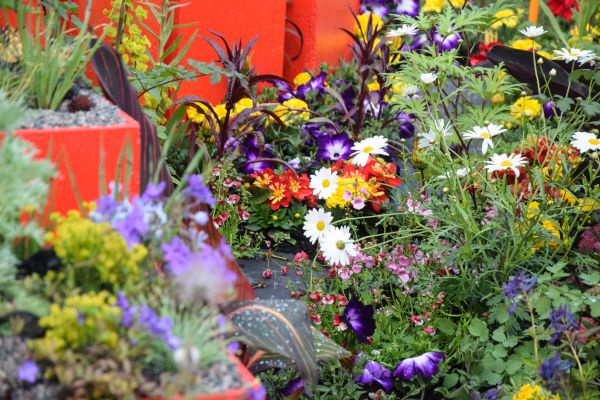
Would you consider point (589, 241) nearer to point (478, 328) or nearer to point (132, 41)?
point (478, 328)

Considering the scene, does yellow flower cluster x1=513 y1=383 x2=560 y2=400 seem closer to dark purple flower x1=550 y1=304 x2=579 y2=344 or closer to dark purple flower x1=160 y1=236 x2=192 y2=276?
dark purple flower x1=550 y1=304 x2=579 y2=344

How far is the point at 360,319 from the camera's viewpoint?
111 inches

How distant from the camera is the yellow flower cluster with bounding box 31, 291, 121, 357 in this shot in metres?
1.68

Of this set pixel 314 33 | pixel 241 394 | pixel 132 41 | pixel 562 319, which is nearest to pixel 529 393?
pixel 562 319

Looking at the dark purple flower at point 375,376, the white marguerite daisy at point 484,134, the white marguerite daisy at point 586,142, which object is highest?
the white marguerite daisy at point 586,142

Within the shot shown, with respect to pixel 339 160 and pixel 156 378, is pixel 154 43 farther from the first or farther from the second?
pixel 156 378

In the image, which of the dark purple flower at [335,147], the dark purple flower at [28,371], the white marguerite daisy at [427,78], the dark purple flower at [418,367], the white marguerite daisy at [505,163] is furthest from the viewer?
the dark purple flower at [335,147]

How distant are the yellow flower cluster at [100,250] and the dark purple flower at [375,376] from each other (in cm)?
110

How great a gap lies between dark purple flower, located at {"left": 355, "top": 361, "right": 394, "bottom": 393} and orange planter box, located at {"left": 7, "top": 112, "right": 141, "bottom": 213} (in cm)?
96

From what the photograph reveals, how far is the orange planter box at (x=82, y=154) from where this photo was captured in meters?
2.13

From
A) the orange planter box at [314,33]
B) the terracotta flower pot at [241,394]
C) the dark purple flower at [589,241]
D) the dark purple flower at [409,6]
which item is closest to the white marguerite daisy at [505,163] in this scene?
the dark purple flower at [589,241]

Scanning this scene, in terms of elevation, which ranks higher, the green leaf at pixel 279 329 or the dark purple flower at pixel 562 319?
the green leaf at pixel 279 329

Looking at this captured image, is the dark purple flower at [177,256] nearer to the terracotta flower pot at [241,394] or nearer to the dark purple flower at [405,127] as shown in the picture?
the terracotta flower pot at [241,394]

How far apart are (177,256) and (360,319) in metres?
1.14
